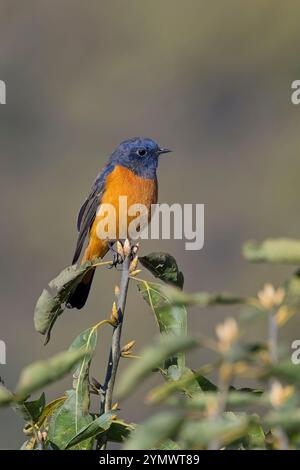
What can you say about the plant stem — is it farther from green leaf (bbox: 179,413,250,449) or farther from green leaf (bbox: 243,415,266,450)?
green leaf (bbox: 179,413,250,449)

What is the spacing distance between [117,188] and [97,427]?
3140mm

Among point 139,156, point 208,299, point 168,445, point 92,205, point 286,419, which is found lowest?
point 168,445

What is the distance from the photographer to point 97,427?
1.84m

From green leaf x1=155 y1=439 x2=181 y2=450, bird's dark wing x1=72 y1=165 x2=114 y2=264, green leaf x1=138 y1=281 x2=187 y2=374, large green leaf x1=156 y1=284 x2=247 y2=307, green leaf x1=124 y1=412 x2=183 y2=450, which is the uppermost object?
bird's dark wing x1=72 y1=165 x2=114 y2=264

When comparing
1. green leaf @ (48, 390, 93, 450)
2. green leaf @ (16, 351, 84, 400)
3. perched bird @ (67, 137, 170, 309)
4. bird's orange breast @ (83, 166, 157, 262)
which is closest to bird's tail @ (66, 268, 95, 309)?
perched bird @ (67, 137, 170, 309)

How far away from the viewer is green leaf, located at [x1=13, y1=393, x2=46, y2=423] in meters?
1.91

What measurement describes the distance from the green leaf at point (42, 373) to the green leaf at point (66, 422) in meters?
0.63

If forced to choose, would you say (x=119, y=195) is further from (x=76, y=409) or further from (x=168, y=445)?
(x=168, y=445)

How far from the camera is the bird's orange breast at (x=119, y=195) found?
15.9ft

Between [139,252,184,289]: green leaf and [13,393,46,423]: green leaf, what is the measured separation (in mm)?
539

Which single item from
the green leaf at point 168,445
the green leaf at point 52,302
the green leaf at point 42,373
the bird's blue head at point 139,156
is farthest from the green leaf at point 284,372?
the bird's blue head at point 139,156

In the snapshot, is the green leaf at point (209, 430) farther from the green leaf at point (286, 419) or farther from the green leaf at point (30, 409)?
the green leaf at point (30, 409)

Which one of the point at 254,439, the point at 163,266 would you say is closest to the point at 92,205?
the point at 163,266

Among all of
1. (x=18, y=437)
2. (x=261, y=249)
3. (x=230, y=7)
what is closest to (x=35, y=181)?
(x=230, y=7)
